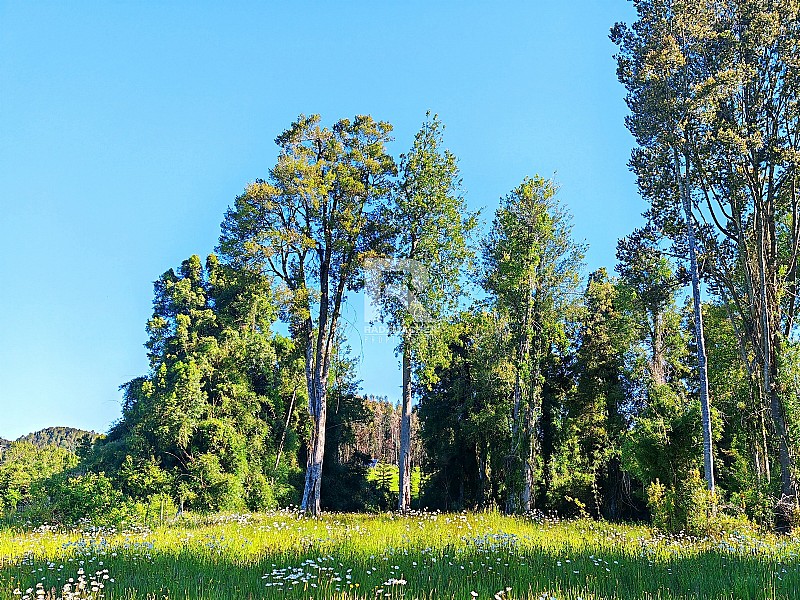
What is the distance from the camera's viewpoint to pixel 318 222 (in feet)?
65.3

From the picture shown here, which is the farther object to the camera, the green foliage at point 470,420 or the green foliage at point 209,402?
the green foliage at point 470,420

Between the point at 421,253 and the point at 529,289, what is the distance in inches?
214

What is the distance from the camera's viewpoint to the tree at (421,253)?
1931 centimetres

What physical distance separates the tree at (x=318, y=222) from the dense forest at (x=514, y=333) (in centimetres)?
7

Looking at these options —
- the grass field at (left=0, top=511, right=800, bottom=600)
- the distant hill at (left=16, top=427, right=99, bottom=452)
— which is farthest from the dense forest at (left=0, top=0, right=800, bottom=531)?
the distant hill at (left=16, top=427, right=99, bottom=452)

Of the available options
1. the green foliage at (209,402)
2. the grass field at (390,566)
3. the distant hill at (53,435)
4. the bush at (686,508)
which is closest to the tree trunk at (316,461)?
the green foliage at (209,402)

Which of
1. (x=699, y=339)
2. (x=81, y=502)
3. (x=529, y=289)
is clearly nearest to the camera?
A: (x=699, y=339)

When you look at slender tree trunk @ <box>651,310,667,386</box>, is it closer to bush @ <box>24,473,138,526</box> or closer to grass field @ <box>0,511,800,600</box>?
grass field @ <box>0,511,800,600</box>

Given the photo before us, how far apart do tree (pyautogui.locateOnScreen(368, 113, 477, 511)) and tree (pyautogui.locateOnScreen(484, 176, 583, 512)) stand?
3.86 m

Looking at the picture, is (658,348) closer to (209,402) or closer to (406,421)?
(406,421)

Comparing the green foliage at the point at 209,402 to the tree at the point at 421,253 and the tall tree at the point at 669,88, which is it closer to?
the tree at the point at 421,253

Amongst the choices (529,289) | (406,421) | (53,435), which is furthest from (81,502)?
(53,435)

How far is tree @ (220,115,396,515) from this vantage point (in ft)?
63.5

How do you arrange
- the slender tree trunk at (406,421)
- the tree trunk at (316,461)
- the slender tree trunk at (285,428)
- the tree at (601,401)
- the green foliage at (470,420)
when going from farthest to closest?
the slender tree trunk at (285,428), the tree at (601,401), the green foliage at (470,420), the slender tree trunk at (406,421), the tree trunk at (316,461)
